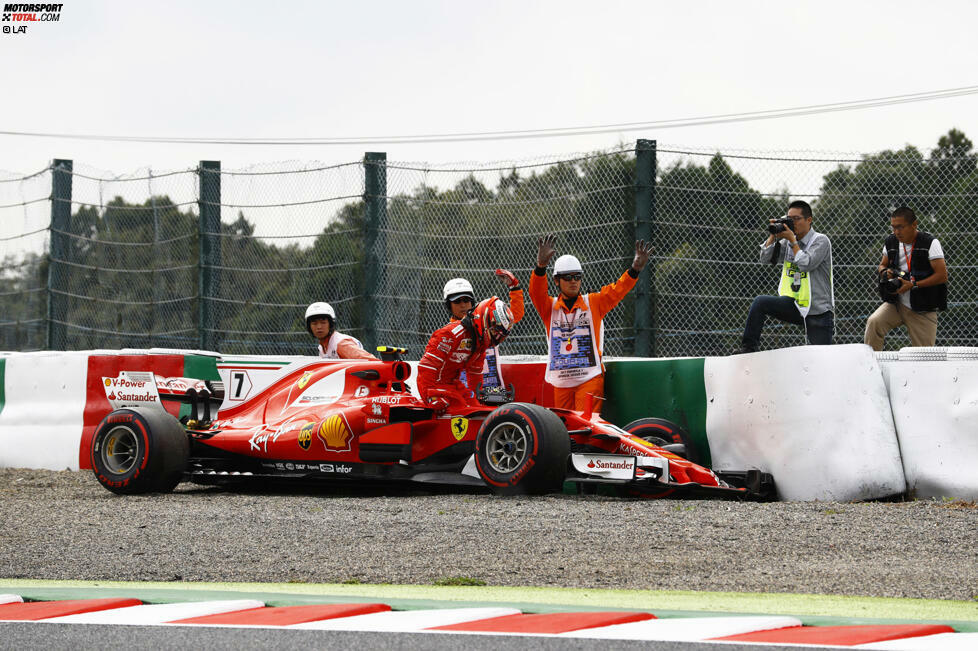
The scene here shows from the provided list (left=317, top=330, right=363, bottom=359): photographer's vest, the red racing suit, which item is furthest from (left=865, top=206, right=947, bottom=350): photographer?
(left=317, top=330, right=363, bottom=359): photographer's vest

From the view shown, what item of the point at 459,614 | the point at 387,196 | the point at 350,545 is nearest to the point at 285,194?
the point at 387,196

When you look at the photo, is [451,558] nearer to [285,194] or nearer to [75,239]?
[285,194]

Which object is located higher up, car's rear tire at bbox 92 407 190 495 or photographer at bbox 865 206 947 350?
photographer at bbox 865 206 947 350

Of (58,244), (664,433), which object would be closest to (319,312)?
(664,433)

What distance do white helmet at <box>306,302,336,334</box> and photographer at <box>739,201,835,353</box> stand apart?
3398mm

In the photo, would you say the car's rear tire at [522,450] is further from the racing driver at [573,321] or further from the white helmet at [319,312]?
the white helmet at [319,312]

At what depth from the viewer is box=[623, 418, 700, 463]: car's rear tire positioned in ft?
28.3

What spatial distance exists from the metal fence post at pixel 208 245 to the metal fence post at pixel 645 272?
4178 millimetres

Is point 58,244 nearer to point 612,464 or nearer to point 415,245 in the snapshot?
point 415,245

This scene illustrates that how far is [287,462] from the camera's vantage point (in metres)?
9.06

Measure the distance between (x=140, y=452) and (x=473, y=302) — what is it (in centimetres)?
278

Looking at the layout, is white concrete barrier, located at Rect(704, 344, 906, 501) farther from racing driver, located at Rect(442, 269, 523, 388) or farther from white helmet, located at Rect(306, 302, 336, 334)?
white helmet, located at Rect(306, 302, 336, 334)

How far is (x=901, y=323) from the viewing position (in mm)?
9445

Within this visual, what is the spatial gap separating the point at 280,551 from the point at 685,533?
1.88m
